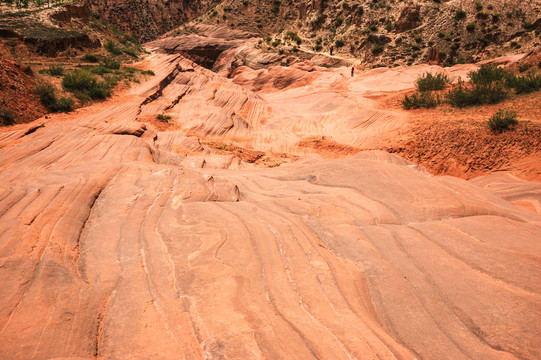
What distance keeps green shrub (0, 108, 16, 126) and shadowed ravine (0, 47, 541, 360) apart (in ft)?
19.2

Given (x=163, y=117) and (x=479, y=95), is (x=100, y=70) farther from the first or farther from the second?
(x=479, y=95)

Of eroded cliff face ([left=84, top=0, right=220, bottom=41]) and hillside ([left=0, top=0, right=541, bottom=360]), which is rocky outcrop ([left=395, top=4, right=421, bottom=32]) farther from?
eroded cliff face ([left=84, top=0, right=220, bottom=41])

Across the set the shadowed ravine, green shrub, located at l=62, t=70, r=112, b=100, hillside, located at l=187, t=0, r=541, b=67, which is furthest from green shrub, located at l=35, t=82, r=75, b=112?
hillside, located at l=187, t=0, r=541, b=67

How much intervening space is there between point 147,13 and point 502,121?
59.9 m

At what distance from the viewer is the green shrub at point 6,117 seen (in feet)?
34.1

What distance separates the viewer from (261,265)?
329 cm

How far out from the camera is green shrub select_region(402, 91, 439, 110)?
14.7m

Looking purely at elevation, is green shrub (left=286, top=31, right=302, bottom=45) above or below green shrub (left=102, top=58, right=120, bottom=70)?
above

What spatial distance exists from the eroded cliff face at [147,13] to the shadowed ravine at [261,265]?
55518mm

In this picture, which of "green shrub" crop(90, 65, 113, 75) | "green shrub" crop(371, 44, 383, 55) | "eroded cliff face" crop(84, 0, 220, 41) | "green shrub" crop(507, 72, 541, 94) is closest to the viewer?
"green shrub" crop(507, 72, 541, 94)

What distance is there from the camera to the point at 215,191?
519 cm

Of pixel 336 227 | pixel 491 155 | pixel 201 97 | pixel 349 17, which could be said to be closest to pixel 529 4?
pixel 349 17

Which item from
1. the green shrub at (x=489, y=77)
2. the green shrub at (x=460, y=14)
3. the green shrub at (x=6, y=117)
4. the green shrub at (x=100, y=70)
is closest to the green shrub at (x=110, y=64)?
the green shrub at (x=100, y=70)

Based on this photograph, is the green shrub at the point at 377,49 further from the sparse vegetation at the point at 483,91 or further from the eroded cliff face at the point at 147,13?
the eroded cliff face at the point at 147,13
